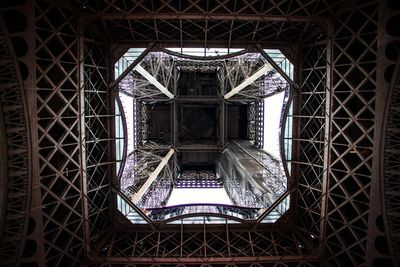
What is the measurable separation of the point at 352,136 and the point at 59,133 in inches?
555

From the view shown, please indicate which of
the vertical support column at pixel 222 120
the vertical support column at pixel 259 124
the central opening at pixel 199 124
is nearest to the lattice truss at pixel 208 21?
the vertical support column at pixel 222 120

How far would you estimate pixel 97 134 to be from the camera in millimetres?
14992

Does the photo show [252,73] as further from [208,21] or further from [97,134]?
[97,134]

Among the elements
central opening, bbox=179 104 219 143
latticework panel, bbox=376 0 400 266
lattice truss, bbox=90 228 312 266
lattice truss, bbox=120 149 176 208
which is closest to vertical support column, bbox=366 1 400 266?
latticework panel, bbox=376 0 400 266

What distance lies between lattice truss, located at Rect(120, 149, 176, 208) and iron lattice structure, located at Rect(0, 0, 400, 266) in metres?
4.83

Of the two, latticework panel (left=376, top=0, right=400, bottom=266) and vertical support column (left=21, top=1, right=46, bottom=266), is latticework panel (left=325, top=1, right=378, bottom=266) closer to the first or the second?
latticework panel (left=376, top=0, right=400, bottom=266)

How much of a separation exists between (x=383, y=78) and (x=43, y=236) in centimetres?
1460

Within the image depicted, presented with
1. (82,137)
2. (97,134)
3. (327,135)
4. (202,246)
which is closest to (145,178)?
(97,134)

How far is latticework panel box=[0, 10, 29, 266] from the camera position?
9.63 metres

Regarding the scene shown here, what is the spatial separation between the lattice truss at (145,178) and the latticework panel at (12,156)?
340 inches

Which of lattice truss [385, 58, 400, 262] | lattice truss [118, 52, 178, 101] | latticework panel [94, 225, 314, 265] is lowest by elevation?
latticework panel [94, 225, 314, 265]

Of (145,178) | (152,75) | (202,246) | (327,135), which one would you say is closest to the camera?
(327,135)

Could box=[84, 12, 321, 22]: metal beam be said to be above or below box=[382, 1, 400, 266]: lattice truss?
above

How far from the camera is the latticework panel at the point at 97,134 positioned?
1366cm
